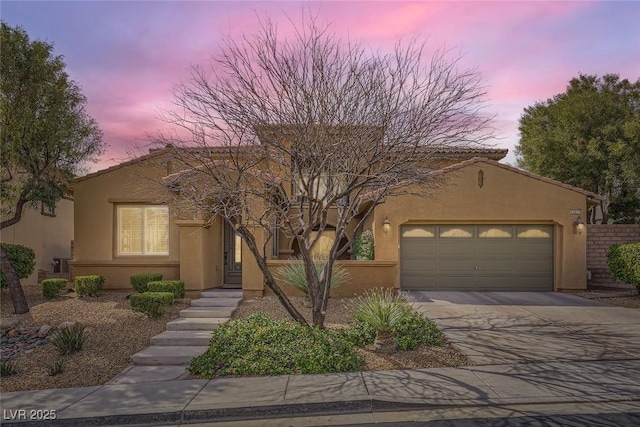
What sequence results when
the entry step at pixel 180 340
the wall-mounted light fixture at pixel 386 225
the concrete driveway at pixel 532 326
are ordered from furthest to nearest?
the wall-mounted light fixture at pixel 386 225 < the entry step at pixel 180 340 < the concrete driveway at pixel 532 326

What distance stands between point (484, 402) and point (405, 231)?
9.15 meters

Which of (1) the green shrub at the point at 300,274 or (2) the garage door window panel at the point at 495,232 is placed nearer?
(1) the green shrub at the point at 300,274

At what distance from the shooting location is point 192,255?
42.8 ft

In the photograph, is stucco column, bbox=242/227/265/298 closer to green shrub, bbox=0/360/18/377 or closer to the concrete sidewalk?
the concrete sidewalk

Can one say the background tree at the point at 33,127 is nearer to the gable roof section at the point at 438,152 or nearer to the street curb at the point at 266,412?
the gable roof section at the point at 438,152

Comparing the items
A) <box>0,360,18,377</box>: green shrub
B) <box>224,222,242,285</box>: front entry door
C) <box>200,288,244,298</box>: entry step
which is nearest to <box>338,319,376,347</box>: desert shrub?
<box>200,288,244,298</box>: entry step

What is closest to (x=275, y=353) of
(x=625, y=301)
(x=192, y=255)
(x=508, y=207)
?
(x=192, y=255)

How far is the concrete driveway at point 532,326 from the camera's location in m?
7.84

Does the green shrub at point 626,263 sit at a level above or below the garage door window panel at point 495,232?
below

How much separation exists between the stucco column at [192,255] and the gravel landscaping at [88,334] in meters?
0.88

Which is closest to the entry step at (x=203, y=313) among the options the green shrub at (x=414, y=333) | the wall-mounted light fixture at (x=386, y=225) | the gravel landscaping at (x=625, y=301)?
the green shrub at (x=414, y=333)

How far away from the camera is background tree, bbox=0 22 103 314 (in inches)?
457

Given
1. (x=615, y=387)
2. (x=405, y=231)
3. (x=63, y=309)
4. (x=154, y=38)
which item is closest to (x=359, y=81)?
(x=154, y=38)

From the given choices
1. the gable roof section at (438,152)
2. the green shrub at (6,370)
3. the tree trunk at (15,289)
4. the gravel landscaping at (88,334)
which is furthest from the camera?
the tree trunk at (15,289)
